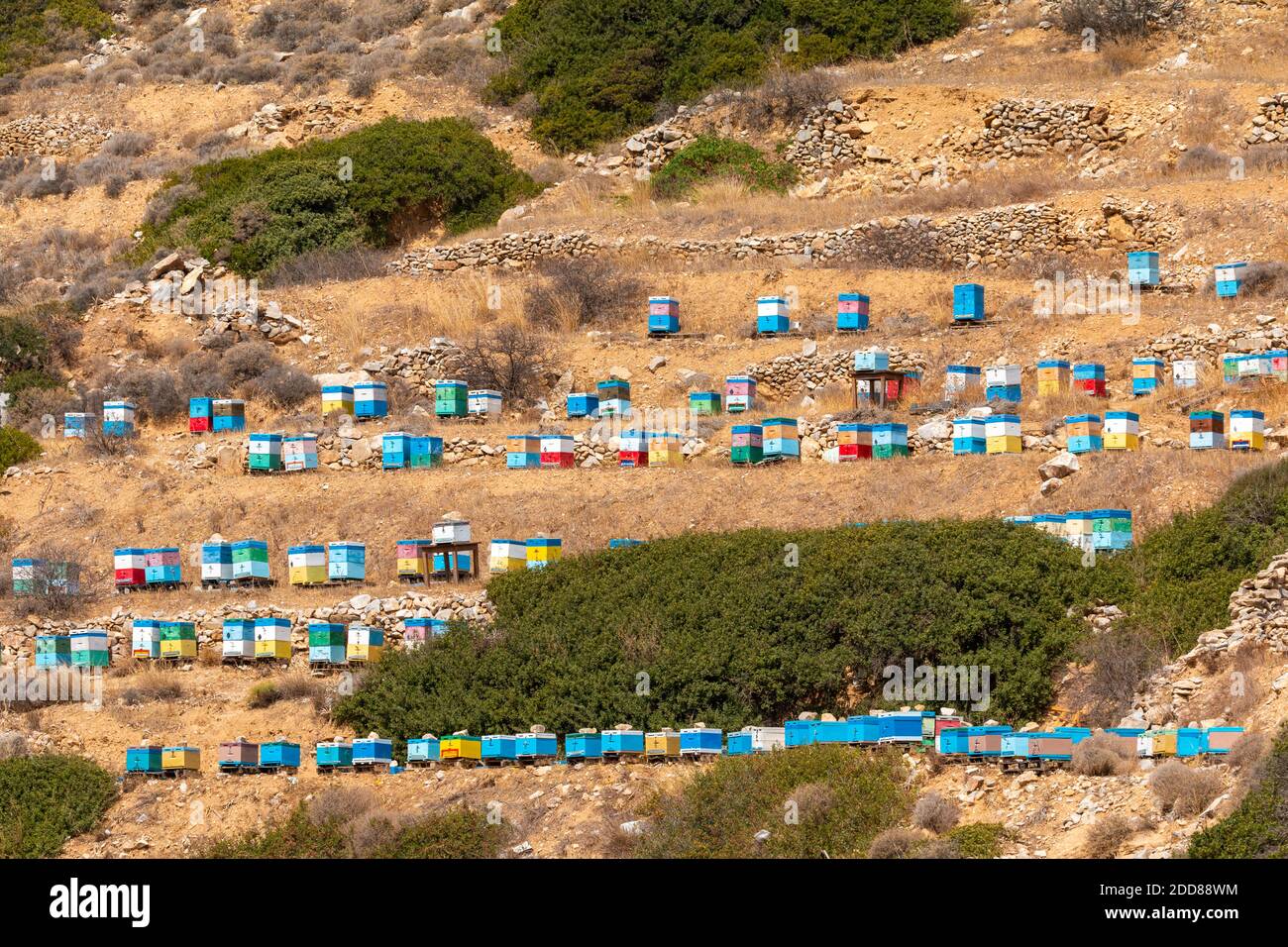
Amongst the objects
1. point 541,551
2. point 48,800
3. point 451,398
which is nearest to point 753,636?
point 541,551

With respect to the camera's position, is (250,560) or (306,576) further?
(250,560)

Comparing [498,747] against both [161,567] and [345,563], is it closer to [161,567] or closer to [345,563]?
[345,563]

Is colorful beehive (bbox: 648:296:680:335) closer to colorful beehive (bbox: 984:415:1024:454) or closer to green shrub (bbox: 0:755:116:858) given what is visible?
colorful beehive (bbox: 984:415:1024:454)

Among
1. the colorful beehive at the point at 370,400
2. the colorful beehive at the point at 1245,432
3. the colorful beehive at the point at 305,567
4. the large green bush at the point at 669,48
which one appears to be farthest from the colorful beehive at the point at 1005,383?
the large green bush at the point at 669,48

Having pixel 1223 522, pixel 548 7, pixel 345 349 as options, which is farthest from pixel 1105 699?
pixel 548 7

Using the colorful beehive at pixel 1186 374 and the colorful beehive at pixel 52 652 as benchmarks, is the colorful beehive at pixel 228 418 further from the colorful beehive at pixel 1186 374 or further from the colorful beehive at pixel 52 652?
the colorful beehive at pixel 1186 374

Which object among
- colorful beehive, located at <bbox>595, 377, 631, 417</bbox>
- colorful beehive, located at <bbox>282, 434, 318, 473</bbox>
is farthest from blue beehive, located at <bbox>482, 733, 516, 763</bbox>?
colorful beehive, located at <bbox>595, 377, 631, 417</bbox>

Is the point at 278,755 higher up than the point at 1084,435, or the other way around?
the point at 1084,435
